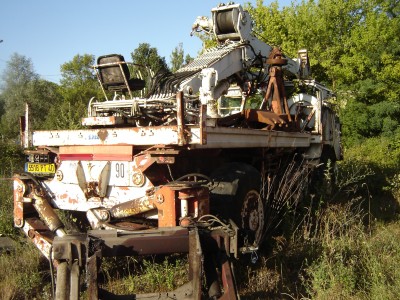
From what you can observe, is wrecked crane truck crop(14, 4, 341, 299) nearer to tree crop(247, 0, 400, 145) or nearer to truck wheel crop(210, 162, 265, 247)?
truck wheel crop(210, 162, 265, 247)

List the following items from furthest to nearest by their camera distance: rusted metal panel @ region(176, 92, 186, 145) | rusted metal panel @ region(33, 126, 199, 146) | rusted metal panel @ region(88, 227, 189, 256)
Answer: rusted metal panel @ region(33, 126, 199, 146), rusted metal panel @ region(176, 92, 186, 145), rusted metal panel @ region(88, 227, 189, 256)

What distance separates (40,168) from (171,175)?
1.72 m

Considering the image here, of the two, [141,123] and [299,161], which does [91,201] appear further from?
[299,161]

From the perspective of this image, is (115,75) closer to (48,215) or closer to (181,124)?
(48,215)

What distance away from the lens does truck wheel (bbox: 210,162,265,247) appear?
14.9 feet

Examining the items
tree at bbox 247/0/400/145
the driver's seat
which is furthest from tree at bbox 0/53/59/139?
the driver's seat

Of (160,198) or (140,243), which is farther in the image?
(160,198)

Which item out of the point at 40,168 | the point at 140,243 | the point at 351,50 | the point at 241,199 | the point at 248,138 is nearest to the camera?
the point at 140,243

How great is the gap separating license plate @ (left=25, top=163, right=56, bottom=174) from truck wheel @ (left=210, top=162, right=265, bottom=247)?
6.00 feet

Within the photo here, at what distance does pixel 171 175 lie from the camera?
446 cm

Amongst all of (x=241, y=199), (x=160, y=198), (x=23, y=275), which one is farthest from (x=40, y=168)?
(x=241, y=199)

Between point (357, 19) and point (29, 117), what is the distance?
23.0 m

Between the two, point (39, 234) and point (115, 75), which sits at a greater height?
point (115, 75)

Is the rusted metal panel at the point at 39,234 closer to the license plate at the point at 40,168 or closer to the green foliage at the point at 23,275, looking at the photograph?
the green foliage at the point at 23,275
